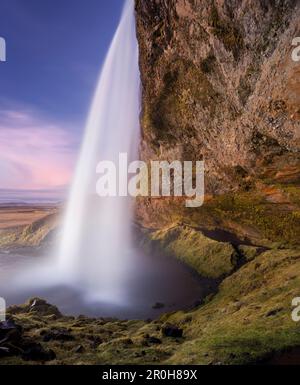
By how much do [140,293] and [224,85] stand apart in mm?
21448

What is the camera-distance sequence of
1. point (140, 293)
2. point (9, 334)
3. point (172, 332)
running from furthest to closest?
point (140, 293) → point (172, 332) → point (9, 334)

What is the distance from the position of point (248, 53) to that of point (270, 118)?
3.54 metres

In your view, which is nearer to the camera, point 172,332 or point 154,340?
point 154,340

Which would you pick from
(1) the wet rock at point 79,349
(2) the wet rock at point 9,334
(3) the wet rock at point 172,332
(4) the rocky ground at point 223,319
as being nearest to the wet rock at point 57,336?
(4) the rocky ground at point 223,319

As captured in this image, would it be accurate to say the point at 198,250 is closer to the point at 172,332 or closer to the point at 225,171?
the point at 225,171

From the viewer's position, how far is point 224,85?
66.9ft

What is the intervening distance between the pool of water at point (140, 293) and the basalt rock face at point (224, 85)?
10343 mm

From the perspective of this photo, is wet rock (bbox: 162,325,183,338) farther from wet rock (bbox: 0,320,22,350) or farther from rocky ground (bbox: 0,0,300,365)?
wet rock (bbox: 0,320,22,350)

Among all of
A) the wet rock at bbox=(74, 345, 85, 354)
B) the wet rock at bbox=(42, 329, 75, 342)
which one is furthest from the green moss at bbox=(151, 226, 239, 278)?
the wet rock at bbox=(74, 345, 85, 354)

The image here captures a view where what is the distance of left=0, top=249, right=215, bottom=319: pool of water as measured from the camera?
2838cm

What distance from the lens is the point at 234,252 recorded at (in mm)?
35031

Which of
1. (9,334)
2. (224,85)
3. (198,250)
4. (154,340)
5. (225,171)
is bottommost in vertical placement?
(154,340)

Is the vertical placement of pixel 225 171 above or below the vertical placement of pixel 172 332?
above

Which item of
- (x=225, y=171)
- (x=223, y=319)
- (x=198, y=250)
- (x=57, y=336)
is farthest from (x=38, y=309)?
(x=198, y=250)
